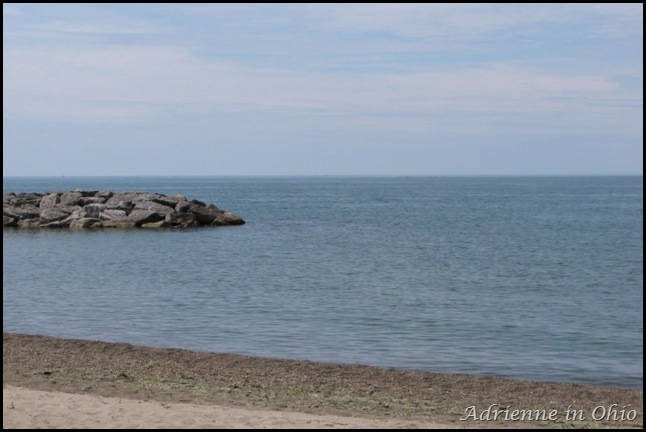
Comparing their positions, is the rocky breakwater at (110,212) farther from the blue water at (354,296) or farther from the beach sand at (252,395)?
the beach sand at (252,395)

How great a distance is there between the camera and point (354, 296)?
2777cm

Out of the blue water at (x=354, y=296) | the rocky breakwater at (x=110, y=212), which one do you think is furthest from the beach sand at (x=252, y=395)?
the rocky breakwater at (x=110, y=212)

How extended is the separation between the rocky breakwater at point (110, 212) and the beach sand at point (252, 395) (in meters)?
42.0

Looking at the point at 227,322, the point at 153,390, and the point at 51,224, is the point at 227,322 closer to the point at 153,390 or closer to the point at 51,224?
the point at 153,390

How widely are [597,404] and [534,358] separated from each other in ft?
15.7

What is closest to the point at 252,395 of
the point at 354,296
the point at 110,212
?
the point at 354,296

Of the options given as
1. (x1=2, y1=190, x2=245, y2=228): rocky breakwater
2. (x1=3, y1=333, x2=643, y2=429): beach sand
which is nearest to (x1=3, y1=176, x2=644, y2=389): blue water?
(x1=3, y1=333, x2=643, y2=429): beach sand

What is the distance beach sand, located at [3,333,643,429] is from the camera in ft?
35.5

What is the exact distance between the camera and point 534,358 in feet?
59.4

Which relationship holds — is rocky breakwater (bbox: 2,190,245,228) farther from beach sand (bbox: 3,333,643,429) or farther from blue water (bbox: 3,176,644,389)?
beach sand (bbox: 3,333,643,429)

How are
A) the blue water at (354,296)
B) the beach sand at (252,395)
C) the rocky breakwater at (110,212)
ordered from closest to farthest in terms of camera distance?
the beach sand at (252,395) < the blue water at (354,296) < the rocky breakwater at (110,212)

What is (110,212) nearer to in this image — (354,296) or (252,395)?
(354,296)

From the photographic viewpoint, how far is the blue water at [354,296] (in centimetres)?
1880

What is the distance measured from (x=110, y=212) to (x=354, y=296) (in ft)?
117
